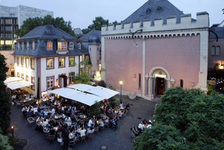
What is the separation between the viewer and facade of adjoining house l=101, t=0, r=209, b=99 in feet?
58.0

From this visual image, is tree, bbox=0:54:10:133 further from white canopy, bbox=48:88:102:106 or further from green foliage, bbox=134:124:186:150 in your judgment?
green foliage, bbox=134:124:186:150

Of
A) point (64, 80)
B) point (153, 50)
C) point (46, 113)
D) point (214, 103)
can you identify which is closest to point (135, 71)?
point (153, 50)

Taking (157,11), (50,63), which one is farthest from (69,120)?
(157,11)

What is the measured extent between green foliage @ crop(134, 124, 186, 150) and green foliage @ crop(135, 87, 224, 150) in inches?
1.7

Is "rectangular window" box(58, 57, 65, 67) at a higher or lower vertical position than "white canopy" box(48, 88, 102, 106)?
higher

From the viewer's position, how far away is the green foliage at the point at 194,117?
5.01 m

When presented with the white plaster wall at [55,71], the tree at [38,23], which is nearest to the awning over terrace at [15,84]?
the white plaster wall at [55,71]

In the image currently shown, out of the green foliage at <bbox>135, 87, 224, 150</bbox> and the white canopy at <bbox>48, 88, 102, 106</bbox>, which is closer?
the green foliage at <bbox>135, 87, 224, 150</bbox>

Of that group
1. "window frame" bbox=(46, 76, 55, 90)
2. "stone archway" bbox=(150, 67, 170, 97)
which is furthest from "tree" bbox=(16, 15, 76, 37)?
"stone archway" bbox=(150, 67, 170, 97)

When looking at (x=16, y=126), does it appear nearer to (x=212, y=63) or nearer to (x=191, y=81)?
(x=191, y=81)

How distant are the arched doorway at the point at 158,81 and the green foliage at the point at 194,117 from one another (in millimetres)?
13551

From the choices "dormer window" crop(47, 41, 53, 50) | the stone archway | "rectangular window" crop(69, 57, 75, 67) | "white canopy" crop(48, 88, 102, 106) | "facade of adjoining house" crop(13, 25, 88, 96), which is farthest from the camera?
"rectangular window" crop(69, 57, 75, 67)

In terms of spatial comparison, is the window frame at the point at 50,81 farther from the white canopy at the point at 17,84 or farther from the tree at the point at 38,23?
the tree at the point at 38,23

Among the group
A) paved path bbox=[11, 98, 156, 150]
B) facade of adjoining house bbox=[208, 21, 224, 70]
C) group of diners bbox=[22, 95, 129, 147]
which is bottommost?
paved path bbox=[11, 98, 156, 150]
